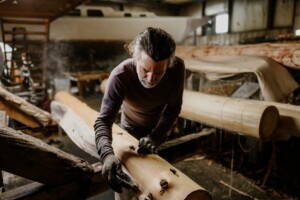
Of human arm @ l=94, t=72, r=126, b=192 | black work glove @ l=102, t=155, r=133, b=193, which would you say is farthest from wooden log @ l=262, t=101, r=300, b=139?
black work glove @ l=102, t=155, r=133, b=193

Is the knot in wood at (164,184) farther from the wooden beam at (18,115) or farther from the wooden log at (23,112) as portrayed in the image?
the wooden beam at (18,115)

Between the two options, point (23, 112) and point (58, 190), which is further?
point (23, 112)

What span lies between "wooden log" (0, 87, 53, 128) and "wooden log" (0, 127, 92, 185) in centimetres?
280

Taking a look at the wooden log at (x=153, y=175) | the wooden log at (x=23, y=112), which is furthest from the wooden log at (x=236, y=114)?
Result: the wooden log at (x=23, y=112)

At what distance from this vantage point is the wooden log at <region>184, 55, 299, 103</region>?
449 centimetres

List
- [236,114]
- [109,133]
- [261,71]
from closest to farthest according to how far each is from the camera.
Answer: [109,133] < [236,114] < [261,71]

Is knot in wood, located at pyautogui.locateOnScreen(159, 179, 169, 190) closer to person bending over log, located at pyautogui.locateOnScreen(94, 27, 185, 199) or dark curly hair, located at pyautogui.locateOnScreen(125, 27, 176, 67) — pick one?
person bending over log, located at pyautogui.locateOnScreen(94, 27, 185, 199)

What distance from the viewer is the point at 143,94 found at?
8.00 feet

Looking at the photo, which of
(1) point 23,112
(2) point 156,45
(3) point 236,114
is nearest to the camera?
(2) point 156,45

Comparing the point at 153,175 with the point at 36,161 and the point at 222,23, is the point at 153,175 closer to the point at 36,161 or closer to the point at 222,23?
the point at 36,161

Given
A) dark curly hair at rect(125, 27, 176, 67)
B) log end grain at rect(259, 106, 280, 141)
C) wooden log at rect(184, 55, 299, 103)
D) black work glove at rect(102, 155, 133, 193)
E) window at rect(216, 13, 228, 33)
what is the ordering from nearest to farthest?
black work glove at rect(102, 155, 133, 193) < dark curly hair at rect(125, 27, 176, 67) < log end grain at rect(259, 106, 280, 141) < wooden log at rect(184, 55, 299, 103) < window at rect(216, 13, 228, 33)

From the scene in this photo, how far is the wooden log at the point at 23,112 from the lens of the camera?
4035 millimetres

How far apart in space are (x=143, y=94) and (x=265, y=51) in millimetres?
4215

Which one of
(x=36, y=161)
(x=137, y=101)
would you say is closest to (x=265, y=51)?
(x=137, y=101)
